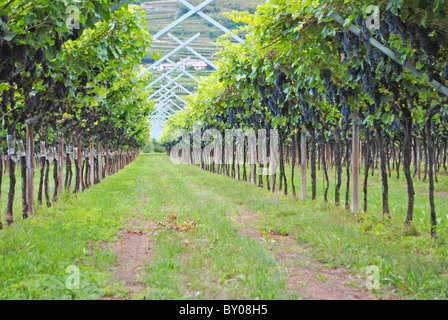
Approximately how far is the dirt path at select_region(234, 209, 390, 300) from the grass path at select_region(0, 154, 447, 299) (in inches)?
0.5

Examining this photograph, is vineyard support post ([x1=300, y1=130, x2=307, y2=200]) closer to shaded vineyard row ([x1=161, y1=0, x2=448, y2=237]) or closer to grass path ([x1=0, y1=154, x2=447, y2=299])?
shaded vineyard row ([x1=161, y1=0, x2=448, y2=237])

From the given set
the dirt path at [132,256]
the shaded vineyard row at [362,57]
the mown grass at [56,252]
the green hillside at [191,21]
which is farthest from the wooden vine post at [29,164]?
the green hillside at [191,21]

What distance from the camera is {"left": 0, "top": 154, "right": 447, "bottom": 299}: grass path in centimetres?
372

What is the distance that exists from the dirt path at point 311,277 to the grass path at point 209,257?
0.01 metres

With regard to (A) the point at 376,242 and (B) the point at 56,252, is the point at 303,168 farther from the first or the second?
(B) the point at 56,252

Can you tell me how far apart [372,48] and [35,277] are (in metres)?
5.19

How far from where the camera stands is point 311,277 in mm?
4250

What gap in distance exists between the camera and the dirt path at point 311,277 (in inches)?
146

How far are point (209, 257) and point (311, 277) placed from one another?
1417 mm

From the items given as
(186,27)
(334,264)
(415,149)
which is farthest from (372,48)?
(415,149)

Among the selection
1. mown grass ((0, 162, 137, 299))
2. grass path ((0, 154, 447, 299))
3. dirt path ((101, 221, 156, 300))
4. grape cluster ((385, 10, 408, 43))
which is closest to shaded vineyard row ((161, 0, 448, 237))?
grape cluster ((385, 10, 408, 43))

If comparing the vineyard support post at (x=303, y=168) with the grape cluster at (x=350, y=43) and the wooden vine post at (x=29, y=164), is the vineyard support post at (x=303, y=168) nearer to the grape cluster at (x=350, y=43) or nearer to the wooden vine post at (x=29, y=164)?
the grape cluster at (x=350, y=43)

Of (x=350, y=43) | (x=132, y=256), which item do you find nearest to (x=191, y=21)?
(x=350, y=43)

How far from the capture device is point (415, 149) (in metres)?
18.7
